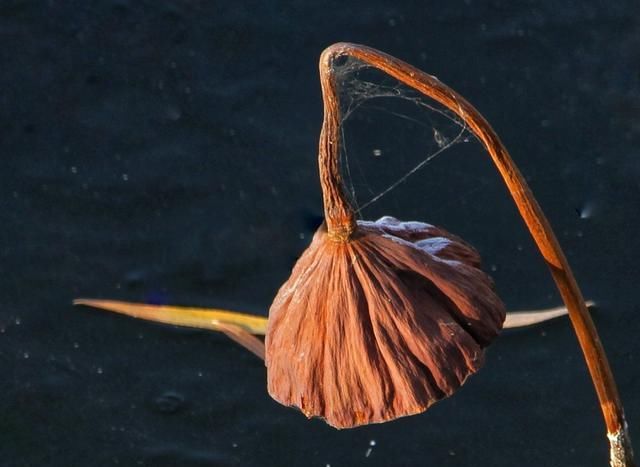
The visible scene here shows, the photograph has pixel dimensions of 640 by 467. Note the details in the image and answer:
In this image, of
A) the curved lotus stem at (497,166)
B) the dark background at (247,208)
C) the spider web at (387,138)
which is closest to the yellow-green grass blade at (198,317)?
the dark background at (247,208)

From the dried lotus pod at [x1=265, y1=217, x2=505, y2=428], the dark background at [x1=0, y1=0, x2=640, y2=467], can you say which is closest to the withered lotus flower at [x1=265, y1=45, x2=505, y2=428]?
the dried lotus pod at [x1=265, y1=217, x2=505, y2=428]

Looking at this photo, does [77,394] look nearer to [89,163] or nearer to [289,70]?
[89,163]

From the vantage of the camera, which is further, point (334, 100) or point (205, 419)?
point (205, 419)

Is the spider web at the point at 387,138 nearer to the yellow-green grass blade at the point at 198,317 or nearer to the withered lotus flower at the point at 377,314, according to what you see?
the yellow-green grass blade at the point at 198,317

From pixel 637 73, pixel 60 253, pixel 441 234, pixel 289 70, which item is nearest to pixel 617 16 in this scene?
pixel 637 73

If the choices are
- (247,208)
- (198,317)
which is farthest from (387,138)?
(198,317)

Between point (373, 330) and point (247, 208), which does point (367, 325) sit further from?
point (247, 208)
